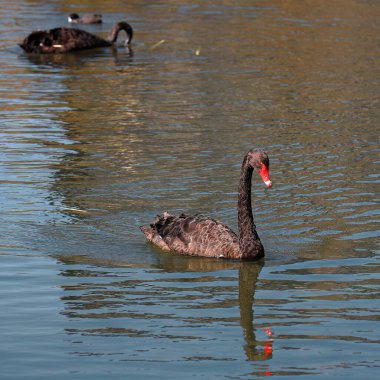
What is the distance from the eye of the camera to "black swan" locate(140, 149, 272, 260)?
1253 centimetres

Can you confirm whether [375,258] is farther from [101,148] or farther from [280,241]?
[101,148]

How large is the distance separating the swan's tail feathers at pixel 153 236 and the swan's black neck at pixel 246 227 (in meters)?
0.92

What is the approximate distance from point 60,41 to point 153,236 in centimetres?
1733

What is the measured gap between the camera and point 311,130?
19.6m

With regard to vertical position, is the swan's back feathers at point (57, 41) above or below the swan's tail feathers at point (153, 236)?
above

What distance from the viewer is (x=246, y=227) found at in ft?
41.3

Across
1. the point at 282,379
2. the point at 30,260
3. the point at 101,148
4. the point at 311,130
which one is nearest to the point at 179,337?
the point at 282,379

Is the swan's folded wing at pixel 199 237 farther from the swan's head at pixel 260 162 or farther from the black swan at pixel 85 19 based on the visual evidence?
the black swan at pixel 85 19

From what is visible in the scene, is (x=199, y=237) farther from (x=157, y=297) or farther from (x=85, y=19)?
(x=85, y=19)

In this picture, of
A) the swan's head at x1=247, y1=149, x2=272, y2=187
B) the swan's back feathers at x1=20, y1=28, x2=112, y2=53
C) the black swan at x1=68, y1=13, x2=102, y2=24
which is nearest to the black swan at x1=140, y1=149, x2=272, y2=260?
the swan's head at x1=247, y1=149, x2=272, y2=187

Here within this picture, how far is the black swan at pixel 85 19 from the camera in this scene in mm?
34947

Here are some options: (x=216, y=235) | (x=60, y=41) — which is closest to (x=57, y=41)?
(x=60, y=41)

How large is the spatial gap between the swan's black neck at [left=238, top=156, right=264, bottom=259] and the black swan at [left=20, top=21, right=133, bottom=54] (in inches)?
668

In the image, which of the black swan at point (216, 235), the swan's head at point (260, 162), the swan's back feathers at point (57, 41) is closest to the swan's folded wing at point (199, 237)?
the black swan at point (216, 235)
